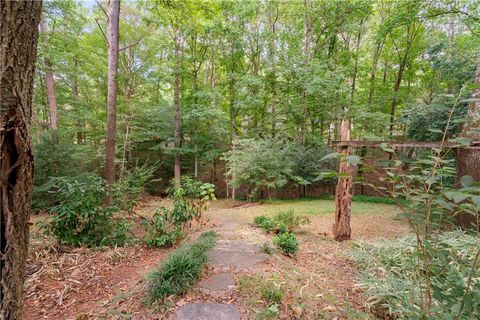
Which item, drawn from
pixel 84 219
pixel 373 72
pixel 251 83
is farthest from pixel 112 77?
pixel 373 72

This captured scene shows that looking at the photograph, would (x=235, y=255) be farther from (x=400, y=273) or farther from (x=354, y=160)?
(x=354, y=160)

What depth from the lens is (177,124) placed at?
30.9ft

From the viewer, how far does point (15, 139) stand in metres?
1.05

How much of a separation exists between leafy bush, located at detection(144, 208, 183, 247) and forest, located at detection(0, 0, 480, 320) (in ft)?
0.09

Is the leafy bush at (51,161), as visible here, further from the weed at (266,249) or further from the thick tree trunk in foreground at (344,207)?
the thick tree trunk in foreground at (344,207)

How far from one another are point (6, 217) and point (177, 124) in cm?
865

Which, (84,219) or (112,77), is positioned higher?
(112,77)

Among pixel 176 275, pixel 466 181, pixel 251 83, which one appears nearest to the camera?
pixel 466 181

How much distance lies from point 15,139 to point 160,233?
289cm

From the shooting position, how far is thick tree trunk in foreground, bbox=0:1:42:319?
1.00m

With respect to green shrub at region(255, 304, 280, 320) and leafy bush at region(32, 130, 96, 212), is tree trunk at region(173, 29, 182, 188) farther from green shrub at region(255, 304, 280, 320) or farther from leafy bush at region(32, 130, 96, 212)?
green shrub at region(255, 304, 280, 320)

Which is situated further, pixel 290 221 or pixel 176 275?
pixel 290 221

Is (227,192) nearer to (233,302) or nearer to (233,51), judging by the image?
(233,51)

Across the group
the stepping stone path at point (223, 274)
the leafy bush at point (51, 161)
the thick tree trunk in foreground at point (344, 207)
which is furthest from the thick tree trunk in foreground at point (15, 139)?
the leafy bush at point (51, 161)
